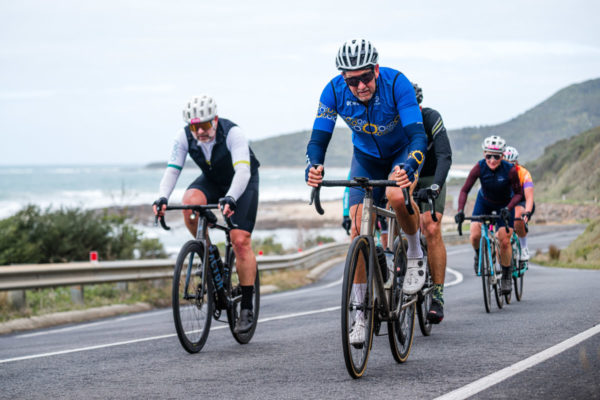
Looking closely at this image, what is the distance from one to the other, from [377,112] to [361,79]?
370mm

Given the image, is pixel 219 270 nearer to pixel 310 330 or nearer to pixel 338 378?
pixel 310 330

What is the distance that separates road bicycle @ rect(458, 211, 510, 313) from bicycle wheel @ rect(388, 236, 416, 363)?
3542 millimetres

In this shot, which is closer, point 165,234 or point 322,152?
point 322,152

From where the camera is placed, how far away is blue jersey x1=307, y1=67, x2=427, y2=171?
569 cm

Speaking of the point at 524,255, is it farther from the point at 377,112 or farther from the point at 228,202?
the point at 377,112

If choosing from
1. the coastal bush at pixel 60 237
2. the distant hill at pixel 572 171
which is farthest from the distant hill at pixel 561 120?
the coastal bush at pixel 60 237

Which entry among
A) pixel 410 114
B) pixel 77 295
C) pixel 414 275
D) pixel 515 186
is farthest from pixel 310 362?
pixel 77 295

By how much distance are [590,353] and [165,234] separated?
48480mm

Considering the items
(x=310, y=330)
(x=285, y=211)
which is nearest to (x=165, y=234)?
(x=285, y=211)

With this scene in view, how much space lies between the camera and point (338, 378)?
516 centimetres

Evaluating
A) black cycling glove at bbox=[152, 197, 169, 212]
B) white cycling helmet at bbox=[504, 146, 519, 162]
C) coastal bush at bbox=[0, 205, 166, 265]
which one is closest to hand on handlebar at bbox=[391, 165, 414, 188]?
black cycling glove at bbox=[152, 197, 169, 212]

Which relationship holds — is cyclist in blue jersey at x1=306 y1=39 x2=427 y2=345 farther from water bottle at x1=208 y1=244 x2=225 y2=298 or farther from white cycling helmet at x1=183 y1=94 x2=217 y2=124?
water bottle at x1=208 y1=244 x2=225 y2=298

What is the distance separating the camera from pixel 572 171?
46.2 metres

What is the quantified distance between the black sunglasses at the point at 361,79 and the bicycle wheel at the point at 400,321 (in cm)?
135
